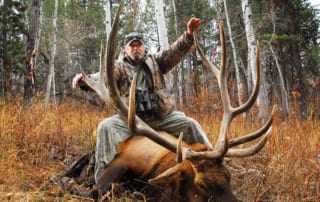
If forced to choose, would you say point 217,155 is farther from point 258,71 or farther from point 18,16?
point 18,16

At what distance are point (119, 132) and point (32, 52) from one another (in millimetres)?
3822

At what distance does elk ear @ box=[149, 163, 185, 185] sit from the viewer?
2.76m

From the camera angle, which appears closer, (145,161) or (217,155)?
(217,155)

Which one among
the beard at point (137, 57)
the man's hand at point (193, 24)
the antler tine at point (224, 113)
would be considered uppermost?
the man's hand at point (193, 24)

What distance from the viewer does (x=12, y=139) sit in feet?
15.0

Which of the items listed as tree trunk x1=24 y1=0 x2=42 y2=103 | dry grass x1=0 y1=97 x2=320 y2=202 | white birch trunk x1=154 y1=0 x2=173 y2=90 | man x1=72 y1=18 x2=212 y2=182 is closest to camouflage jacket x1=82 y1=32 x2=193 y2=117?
man x1=72 y1=18 x2=212 y2=182

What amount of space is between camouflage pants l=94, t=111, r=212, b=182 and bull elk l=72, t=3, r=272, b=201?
9cm

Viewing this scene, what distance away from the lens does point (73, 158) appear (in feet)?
15.9

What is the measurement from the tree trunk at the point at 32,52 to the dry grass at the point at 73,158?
0.79 metres

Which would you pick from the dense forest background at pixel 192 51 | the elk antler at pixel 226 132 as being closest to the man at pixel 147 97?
the elk antler at pixel 226 132

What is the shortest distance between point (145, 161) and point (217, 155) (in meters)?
0.85

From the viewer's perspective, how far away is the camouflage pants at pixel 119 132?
3.57m

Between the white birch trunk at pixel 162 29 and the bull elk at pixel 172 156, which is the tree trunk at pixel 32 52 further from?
the bull elk at pixel 172 156

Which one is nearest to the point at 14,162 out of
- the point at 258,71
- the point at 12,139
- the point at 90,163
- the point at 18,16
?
the point at 12,139
